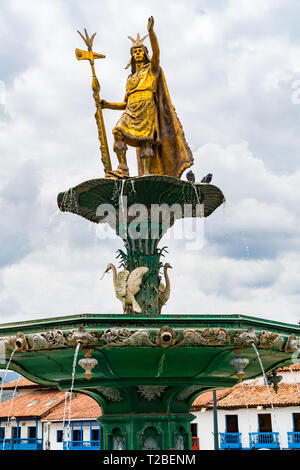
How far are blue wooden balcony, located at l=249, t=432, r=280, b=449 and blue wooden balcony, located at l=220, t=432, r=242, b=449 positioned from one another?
32.3 inches

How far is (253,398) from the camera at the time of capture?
132ft

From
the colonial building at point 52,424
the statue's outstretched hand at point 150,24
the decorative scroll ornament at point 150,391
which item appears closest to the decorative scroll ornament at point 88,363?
the decorative scroll ornament at point 150,391

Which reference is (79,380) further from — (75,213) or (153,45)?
(153,45)

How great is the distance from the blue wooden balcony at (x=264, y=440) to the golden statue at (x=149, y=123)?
27.9m

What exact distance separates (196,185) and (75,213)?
9.34 ft

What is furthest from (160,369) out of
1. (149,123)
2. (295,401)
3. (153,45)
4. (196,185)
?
(295,401)

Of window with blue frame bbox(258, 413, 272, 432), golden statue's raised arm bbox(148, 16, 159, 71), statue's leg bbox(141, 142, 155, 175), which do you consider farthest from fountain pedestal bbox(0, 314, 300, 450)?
window with blue frame bbox(258, 413, 272, 432)

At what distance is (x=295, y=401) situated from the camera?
1515 inches

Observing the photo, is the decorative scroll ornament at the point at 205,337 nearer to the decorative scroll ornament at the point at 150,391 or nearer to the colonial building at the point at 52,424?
the decorative scroll ornament at the point at 150,391

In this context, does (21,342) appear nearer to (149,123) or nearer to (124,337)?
(124,337)

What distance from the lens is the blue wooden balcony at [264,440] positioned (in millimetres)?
38031

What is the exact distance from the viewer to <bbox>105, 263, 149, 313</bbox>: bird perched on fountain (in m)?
11.7
